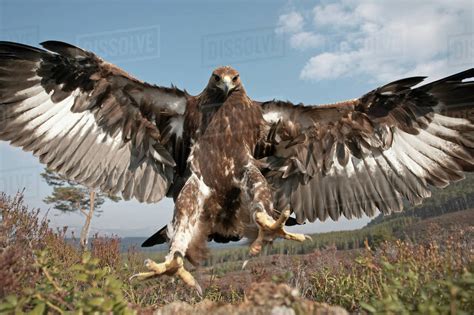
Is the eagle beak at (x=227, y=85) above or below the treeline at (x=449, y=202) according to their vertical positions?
above

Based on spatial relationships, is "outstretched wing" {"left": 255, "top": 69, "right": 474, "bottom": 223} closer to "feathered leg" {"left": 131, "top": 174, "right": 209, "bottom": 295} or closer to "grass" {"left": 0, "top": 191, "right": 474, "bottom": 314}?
"grass" {"left": 0, "top": 191, "right": 474, "bottom": 314}

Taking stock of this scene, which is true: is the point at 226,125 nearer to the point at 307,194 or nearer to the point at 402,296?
the point at 307,194

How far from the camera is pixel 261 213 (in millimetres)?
4406

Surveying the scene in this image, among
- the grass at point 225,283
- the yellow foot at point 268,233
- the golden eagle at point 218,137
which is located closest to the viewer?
the grass at point 225,283

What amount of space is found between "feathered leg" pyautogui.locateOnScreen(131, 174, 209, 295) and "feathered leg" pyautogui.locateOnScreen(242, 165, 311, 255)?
60 centimetres

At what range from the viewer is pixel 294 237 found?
4246mm

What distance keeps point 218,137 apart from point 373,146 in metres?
2.20

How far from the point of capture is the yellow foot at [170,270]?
391cm

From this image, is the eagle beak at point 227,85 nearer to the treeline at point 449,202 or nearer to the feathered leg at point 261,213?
the feathered leg at point 261,213

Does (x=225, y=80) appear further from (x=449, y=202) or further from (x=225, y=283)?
(x=449, y=202)

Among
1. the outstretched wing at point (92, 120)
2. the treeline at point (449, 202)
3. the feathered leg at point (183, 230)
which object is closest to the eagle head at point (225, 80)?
the outstretched wing at point (92, 120)

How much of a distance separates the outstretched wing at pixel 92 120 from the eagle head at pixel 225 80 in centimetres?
48

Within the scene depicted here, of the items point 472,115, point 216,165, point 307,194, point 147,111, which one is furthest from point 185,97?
point 472,115

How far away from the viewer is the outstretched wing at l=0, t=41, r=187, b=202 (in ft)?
16.4
